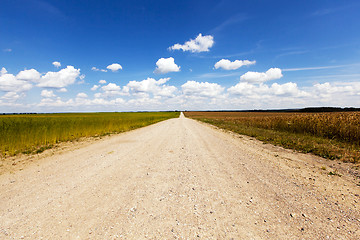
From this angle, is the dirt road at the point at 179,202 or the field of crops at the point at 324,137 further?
the field of crops at the point at 324,137

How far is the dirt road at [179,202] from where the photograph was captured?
2678mm

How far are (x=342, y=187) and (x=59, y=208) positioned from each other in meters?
7.18

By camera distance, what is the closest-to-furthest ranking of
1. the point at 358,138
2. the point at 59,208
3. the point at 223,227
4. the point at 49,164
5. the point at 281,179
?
the point at 223,227 → the point at 59,208 → the point at 281,179 → the point at 49,164 → the point at 358,138

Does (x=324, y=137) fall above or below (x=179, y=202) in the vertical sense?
below

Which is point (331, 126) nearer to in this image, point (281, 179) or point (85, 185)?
point (281, 179)

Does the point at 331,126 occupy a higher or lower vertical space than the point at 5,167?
higher

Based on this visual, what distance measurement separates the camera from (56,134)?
11555mm

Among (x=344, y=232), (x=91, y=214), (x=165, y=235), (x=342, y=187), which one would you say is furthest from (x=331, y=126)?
(x=91, y=214)

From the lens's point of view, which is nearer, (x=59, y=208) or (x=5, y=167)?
(x=59, y=208)

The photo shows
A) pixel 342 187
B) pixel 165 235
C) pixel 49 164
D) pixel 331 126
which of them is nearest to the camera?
pixel 165 235

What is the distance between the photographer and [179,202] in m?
3.53

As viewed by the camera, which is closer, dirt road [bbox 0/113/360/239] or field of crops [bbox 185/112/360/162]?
dirt road [bbox 0/113/360/239]

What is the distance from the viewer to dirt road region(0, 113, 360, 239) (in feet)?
8.79

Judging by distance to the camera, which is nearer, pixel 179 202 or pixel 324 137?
pixel 179 202
